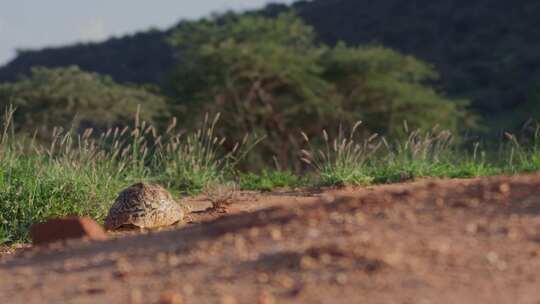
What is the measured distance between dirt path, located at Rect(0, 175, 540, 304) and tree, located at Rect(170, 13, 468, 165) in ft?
47.2

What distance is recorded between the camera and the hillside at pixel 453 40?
35781 mm

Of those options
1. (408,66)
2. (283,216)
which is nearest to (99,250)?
(283,216)

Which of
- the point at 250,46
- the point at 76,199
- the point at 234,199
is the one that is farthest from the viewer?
the point at 250,46

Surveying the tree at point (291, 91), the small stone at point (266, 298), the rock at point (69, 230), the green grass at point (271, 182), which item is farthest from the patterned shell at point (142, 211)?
the tree at point (291, 91)

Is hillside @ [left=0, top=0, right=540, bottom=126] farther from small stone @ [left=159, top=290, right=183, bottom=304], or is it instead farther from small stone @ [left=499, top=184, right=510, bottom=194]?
small stone @ [left=159, top=290, right=183, bottom=304]

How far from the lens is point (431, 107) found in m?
Result: 21.8

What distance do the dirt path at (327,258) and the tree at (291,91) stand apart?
1438 cm

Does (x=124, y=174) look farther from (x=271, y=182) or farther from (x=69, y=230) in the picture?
(x=69, y=230)

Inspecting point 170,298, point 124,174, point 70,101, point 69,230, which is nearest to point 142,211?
point 69,230

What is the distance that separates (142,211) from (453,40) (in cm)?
3409

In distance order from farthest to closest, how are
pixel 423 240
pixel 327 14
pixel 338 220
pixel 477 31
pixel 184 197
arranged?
pixel 327 14, pixel 477 31, pixel 184 197, pixel 338 220, pixel 423 240

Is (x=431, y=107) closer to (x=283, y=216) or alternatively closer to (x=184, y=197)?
(x=184, y=197)

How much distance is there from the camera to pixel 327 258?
4.50m

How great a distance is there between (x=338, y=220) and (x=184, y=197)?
4406 millimetres
